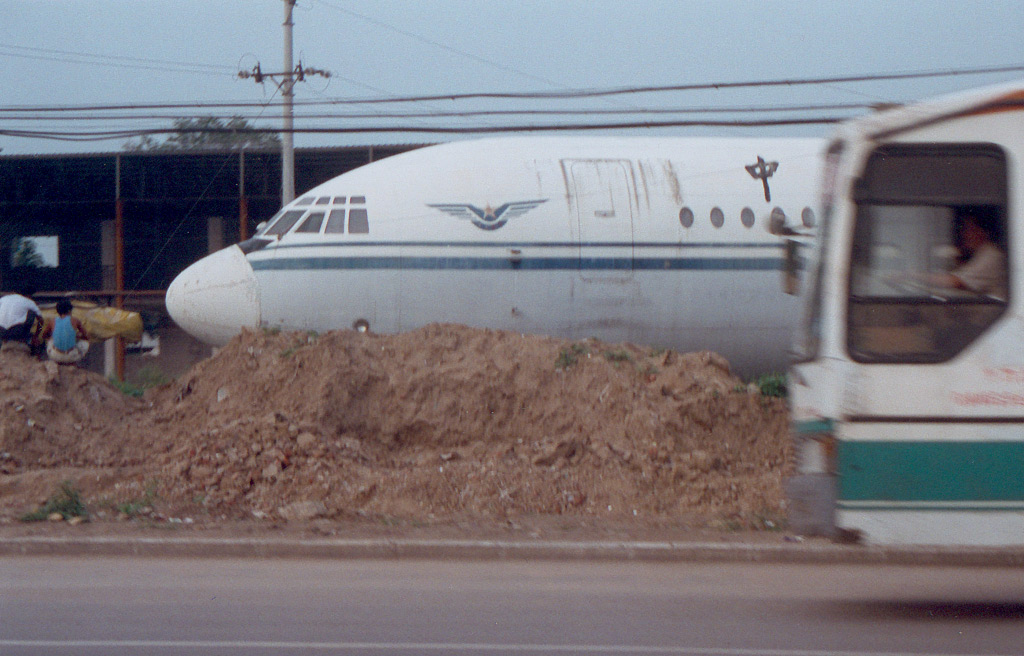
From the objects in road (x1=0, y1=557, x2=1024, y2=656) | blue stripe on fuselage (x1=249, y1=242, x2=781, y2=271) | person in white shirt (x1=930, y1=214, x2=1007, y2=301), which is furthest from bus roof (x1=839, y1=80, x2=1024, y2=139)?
blue stripe on fuselage (x1=249, y1=242, x2=781, y2=271)

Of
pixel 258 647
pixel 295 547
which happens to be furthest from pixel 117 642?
pixel 295 547

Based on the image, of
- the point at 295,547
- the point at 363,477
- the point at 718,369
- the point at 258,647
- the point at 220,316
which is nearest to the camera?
the point at 258,647

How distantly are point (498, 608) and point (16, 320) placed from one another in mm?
10141

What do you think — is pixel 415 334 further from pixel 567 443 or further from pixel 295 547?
pixel 295 547

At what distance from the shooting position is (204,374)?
13727 mm

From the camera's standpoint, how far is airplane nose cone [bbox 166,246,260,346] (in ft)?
51.1

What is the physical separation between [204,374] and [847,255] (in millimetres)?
9606

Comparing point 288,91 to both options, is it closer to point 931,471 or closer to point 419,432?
point 419,432

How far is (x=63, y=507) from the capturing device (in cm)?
1055

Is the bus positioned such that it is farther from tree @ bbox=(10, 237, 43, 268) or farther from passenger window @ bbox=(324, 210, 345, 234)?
tree @ bbox=(10, 237, 43, 268)

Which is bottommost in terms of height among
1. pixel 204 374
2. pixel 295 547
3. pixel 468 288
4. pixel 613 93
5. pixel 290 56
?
pixel 295 547

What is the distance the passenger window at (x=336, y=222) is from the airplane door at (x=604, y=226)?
3675mm

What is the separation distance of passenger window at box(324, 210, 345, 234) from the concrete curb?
23.0 ft

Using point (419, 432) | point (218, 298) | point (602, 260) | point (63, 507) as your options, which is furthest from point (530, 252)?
point (63, 507)
